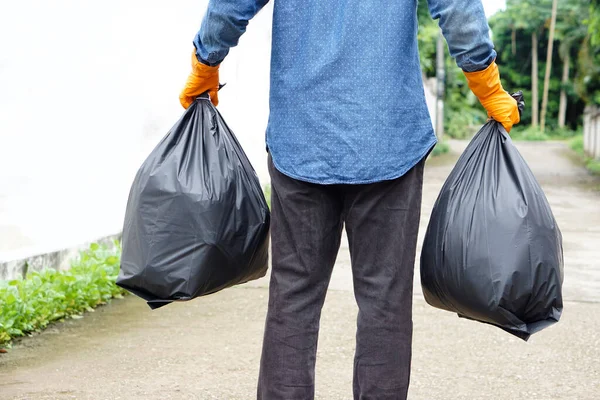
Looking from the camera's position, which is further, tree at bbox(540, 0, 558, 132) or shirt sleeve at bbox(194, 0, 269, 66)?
tree at bbox(540, 0, 558, 132)

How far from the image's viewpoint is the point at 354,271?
2529mm

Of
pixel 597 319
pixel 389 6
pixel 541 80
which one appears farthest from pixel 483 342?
pixel 541 80

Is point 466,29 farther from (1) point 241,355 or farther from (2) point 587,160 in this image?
(2) point 587,160

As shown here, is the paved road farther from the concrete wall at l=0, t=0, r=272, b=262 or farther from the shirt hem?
the shirt hem

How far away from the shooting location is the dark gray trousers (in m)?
2.44

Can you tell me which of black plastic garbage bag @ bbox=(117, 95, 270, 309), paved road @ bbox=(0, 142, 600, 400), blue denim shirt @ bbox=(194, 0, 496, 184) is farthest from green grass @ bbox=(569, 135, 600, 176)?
blue denim shirt @ bbox=(194, 0, 496, 184)

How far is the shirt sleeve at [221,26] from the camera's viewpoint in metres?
2.35

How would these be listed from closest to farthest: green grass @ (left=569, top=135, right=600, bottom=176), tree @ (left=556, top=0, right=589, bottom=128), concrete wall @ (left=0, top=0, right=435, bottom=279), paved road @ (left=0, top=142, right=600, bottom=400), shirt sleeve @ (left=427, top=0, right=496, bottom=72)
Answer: shirt sleeve @ (left=427, top=0, right=496, bottom=72) → paved road @ (left=0, top=142, right=600, bottom=400) → concrete wall @ (left=0, top=0, right=435, bottom=279) → green grass @ (left=569, top=135, right=600, bottom=176) → tree @ (left=556, top=0, right=589, bottom=128)

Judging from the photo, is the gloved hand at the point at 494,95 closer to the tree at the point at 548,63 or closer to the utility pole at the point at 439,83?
the utility pole at the point at 439,83

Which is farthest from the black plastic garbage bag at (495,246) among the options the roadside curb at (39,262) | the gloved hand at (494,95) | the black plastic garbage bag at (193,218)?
the roadside curb at (39,262)

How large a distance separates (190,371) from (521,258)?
1766 millimetres

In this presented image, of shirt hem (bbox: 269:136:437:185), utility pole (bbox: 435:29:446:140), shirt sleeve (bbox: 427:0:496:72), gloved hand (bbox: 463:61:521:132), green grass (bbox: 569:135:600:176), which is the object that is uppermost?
shirt sleeve (bbox: 427:0:496:72)

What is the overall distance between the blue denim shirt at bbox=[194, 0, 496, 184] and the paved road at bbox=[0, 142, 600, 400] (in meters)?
1.34

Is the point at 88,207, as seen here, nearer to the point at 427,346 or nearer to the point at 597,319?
the point at 427,346
